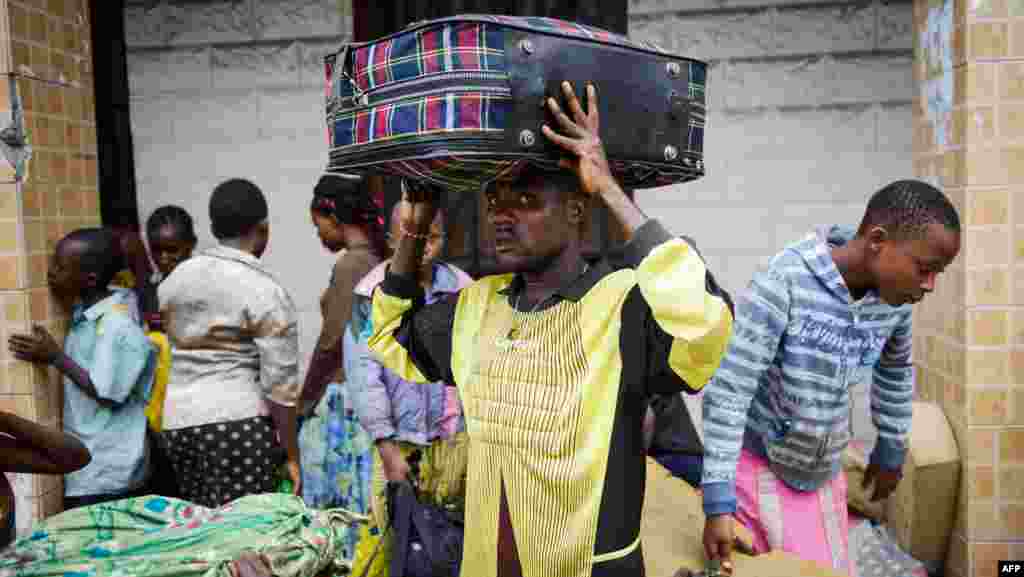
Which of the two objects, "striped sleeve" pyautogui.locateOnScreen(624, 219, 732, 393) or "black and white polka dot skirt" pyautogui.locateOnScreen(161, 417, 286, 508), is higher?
"striped sleeve" pyautogui.locateOnScreen(624, 219, 732, 393)

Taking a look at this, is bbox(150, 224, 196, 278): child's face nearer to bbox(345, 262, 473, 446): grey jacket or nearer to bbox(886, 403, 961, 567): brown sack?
bbox(345, 262, 473, 446): grey jacket

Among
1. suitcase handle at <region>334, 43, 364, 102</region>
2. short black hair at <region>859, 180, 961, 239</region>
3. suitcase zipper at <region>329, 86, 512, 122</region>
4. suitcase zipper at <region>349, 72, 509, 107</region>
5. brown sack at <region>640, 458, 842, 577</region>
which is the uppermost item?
suitcase handle at <region>334, 43, 364, 102</region>

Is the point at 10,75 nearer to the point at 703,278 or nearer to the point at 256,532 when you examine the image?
the point at 256,532

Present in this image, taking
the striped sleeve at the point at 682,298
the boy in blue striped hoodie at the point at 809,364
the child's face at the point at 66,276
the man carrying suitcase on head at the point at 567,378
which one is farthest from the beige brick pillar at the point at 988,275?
the child's face at the point at 66,276

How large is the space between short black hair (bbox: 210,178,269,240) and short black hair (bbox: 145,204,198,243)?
1317 millimetres

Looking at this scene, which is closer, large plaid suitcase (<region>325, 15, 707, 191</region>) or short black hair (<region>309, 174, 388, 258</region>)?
large plaid suitcase (<region>325, 15, 707, 191</region>)

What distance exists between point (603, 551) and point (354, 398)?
1692 mm

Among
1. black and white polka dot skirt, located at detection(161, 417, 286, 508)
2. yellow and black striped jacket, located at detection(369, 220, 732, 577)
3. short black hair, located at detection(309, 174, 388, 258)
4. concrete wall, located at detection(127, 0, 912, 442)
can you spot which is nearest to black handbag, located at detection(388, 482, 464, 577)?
black and white polka dot skirt, located at detection(161, 417, 286, 508)

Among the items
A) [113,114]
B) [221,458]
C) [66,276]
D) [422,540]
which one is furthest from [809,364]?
[113,114]

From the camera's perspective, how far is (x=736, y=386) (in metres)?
2.89

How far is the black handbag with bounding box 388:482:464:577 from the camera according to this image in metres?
3.38

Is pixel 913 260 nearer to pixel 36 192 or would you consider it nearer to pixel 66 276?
pixel 66 276

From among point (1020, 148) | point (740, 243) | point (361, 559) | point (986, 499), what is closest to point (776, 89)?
point (740, 243)

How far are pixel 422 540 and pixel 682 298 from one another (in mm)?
1674
